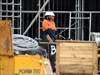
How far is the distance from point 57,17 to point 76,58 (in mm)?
6872

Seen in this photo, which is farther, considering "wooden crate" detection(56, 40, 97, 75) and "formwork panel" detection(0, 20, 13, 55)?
"wooden crate" detection(56, 40, 97, 75)

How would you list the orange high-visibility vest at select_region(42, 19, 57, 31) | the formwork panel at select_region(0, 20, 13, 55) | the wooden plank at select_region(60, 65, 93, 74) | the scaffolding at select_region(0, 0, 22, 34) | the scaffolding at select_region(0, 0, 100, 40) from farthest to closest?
the scaffolding at select_region(0, 0, 100, 40)
the scaffolding at select_region(0, 0, 22, 34)
the orange high-visibility vest at select_region(42, 19, 57, 31)
the wooden plank at select_region(60, 65, 93, 74)
the formwork panel at select_region(0, 20, 13, 55)

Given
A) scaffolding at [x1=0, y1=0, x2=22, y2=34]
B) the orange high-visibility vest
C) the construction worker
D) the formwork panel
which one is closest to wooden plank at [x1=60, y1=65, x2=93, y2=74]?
the construction worker

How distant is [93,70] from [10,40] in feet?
10.9

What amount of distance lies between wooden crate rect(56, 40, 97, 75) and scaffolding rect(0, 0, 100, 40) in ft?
17.1

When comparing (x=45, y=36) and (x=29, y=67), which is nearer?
(x=29, y=67)

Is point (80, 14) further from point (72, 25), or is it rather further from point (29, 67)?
point (29, 67)

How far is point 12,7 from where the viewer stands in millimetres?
18344

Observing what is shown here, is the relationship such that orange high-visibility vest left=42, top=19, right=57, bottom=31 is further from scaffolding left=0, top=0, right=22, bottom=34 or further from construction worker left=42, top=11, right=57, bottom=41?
scaffolding left=0, top=0, right=22, bottom=34

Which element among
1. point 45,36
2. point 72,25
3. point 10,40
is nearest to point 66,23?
point 72,25

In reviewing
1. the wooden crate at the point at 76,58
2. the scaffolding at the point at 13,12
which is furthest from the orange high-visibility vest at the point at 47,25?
the scaffolding at the point at 13,12

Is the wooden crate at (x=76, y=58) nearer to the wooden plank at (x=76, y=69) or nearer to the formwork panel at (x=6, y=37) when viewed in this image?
the wooden plank at (x=76, y=69)

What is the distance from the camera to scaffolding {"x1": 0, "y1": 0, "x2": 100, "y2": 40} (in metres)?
18.2

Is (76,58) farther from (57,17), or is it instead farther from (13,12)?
(57,17)
